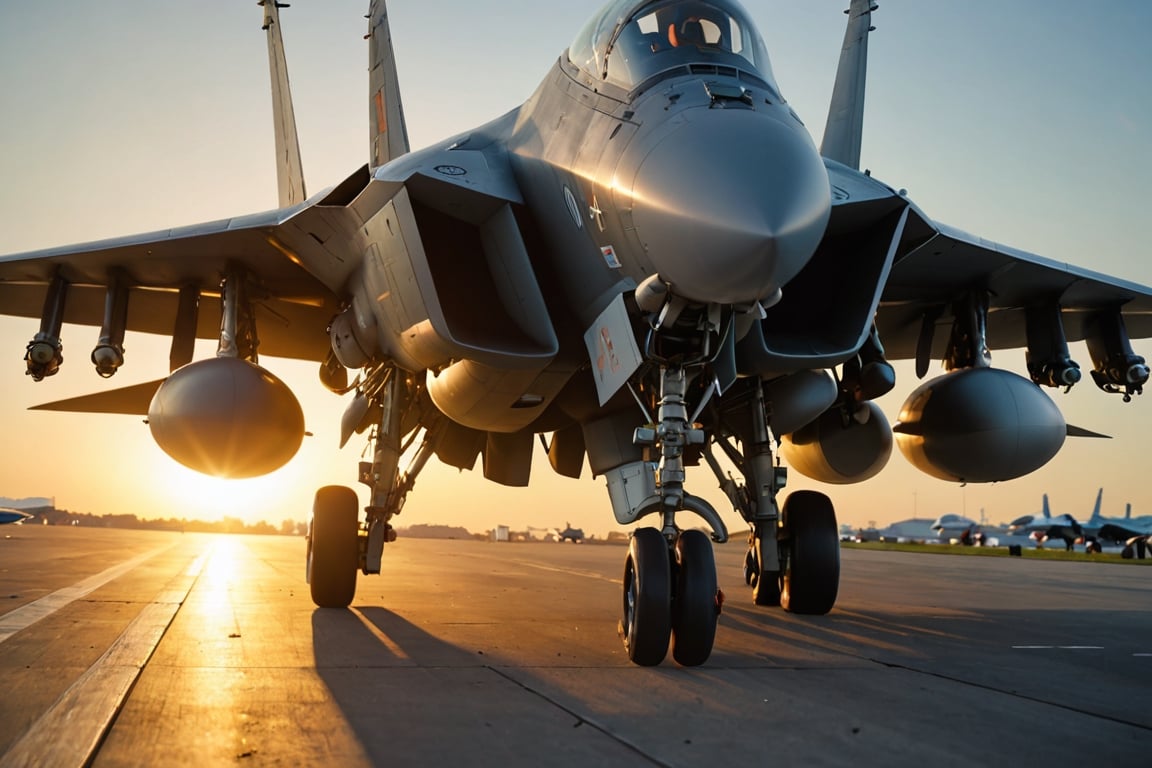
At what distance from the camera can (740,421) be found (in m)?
7.69

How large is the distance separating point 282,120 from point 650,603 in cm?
994

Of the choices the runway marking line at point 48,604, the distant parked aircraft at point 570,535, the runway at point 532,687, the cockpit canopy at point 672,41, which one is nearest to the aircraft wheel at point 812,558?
the runway at point 532,687

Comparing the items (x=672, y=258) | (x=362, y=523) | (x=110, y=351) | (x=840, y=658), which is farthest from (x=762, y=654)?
(x=110, y=351)

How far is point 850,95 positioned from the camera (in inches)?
380

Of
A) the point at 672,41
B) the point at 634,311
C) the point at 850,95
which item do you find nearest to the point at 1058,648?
the point at 634,311

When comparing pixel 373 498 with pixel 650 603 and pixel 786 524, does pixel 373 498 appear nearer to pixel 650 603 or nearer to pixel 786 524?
pixel 786 524

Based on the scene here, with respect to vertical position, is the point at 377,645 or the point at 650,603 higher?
the point at 650,603

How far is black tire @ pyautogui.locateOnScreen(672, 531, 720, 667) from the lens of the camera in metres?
4.59

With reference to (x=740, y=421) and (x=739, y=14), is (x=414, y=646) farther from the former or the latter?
(x=739, y=14)

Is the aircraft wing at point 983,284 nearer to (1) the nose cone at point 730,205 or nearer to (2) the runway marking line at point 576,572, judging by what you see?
(1) the nose cone at point 730,205

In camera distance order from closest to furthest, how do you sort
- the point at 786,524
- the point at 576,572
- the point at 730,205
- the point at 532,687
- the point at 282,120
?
the point at 532,687
the point at 730,205
the point at 786,524
the point at 282,120
the point at 576,572

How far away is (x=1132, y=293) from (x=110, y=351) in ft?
30.4

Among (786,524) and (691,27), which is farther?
(786,524)

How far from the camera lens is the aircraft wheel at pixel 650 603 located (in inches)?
181
